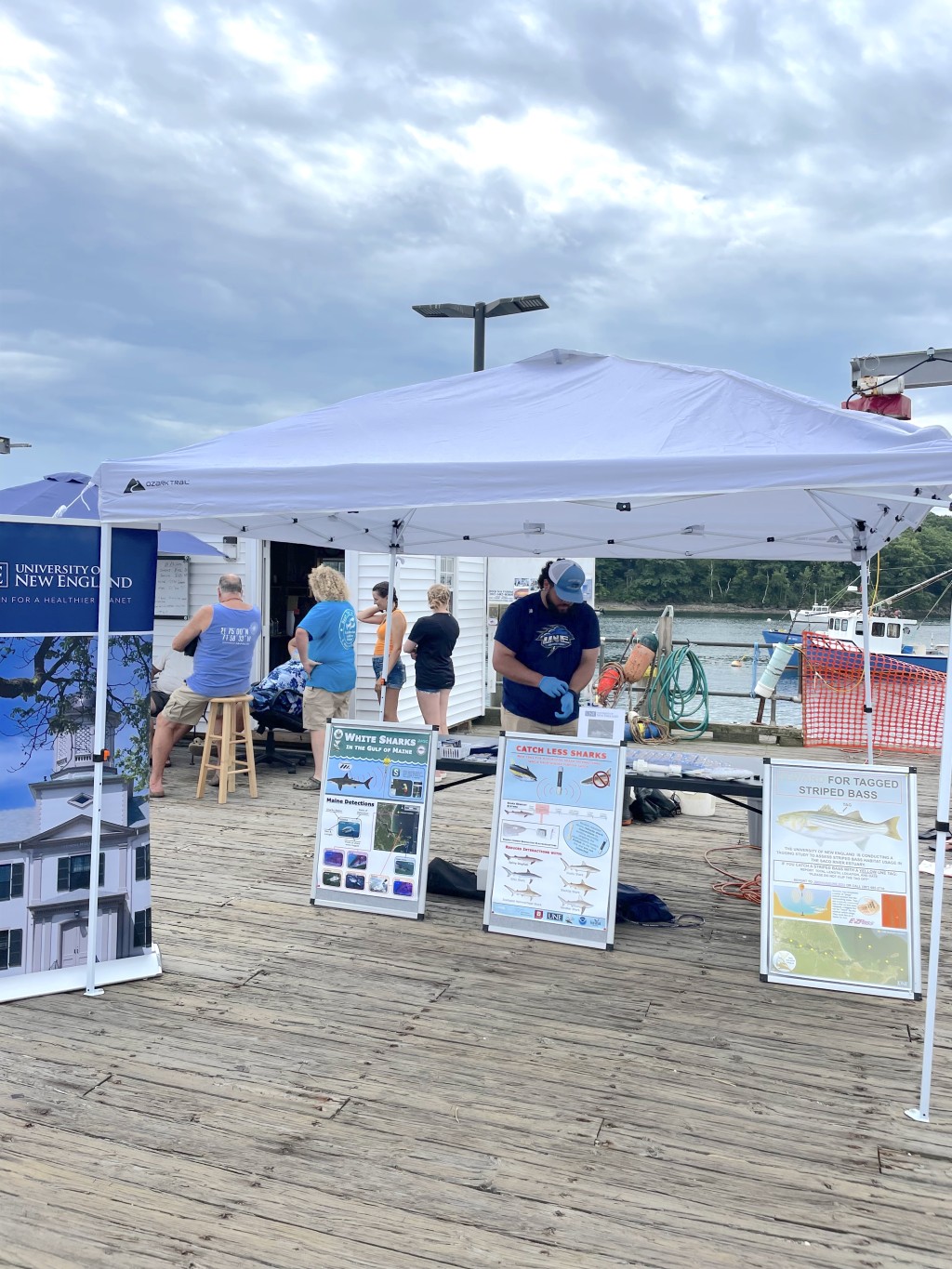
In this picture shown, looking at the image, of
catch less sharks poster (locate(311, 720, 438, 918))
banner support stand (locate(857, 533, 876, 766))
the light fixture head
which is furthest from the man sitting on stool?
the light fixture head

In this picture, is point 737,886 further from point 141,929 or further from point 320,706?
point 320,706

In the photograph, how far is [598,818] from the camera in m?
4.47

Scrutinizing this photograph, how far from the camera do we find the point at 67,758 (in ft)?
12.6

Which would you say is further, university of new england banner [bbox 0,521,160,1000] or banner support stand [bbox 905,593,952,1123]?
university of new england banner [bbox 0,521,160,1000]

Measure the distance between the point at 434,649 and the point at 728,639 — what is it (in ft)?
31.1

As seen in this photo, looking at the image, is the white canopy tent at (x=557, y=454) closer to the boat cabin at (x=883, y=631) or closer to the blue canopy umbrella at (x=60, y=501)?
the blue canopy umbrella at (x=60, y=501)

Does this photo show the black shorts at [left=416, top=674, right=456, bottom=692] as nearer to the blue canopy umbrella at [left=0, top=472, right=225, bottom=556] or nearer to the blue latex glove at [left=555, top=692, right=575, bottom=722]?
the blue canopy umbrella at [left=0, top=472, right=225, bottom=556]

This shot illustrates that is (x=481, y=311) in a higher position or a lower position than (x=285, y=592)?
higher

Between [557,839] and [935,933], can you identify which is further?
[557,839]

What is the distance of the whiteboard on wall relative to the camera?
9.56m

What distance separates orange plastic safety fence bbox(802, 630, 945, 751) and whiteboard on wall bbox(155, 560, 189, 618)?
733cm

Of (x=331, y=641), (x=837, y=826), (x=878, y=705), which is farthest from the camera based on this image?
(x=878, y=705)

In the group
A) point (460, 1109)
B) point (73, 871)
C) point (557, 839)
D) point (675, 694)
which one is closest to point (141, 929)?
point (73, 871)

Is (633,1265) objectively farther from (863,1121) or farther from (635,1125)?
(863,1121)
